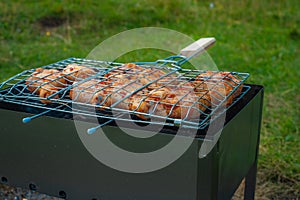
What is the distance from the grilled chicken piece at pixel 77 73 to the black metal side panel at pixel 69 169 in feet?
1.05

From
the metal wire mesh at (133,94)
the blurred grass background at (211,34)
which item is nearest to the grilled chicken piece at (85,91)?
the metal wire mesh at (133,94)

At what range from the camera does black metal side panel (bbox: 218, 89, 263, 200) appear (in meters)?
1.63

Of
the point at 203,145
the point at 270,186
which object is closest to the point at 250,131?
the point at 203,145

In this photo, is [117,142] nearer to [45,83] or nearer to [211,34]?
[45,83]

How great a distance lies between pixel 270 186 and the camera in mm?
2891

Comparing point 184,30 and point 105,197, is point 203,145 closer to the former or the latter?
point 105,197

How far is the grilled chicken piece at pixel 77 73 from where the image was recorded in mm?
1970

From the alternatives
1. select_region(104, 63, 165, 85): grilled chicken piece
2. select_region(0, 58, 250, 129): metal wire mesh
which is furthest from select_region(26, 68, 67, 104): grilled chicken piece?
select_region(104, 63, 165, 85): grilled chicken piece

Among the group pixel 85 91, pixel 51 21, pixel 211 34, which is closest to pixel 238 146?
pixel 85 91

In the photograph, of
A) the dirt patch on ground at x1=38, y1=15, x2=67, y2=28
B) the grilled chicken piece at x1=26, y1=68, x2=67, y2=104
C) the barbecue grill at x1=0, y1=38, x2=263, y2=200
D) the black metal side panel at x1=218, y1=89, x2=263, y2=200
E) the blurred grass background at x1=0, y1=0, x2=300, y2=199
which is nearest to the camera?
the barbecue grill at x1=0, y1=38, x2=263, y2=200

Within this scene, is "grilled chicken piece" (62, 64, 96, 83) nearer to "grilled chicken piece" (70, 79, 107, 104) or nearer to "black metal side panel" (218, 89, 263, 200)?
"grilled chicken piece" (70, 79, 107, 104)

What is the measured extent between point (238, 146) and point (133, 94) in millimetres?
535

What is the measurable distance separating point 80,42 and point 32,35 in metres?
0.68

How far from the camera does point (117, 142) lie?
63.0 inches
